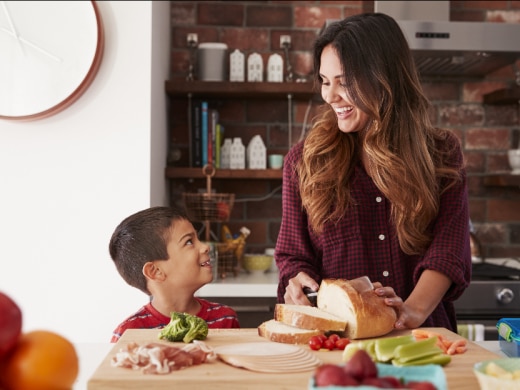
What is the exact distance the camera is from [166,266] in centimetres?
173

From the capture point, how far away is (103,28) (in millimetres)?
2449

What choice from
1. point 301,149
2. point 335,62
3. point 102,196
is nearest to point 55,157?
point 102,196

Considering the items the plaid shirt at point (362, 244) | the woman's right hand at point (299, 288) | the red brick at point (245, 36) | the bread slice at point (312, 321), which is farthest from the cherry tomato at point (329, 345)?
the red brick at point (245, 36)

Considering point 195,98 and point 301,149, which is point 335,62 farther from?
point 195,98

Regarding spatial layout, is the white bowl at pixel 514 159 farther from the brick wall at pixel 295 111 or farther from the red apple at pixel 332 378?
the red apple at pixel 332 378

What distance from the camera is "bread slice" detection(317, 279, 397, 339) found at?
1.37m

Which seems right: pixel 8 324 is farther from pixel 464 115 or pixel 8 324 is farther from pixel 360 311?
pixel 464 115

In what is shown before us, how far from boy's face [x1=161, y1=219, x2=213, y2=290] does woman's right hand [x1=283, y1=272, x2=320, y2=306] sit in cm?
22

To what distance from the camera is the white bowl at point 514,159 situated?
3.01m

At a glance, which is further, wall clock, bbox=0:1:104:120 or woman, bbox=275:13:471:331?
wall clock, bbox=0:1:104:120

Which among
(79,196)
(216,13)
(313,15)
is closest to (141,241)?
(79,196)

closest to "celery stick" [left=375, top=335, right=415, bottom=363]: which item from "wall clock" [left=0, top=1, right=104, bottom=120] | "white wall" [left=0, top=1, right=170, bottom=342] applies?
→ "white wall" [left=0, top=1, right=170, bottom=342]

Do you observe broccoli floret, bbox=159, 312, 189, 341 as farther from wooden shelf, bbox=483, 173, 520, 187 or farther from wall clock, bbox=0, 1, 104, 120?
wooden shelf, bbox=483, 173, 520, 187

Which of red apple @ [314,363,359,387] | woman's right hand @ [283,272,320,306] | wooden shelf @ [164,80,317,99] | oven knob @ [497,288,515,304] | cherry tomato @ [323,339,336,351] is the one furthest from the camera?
wooden shelf @ [164,80,317,99]
